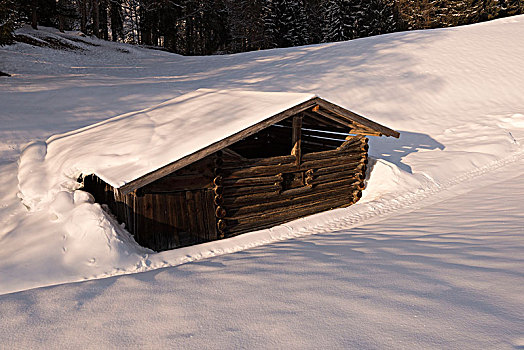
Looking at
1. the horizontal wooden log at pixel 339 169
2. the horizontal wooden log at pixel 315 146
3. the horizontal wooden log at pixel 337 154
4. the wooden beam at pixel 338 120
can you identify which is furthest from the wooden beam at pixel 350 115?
the horizontal wooden log at pixel 315 146

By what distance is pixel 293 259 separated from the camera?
4.82m

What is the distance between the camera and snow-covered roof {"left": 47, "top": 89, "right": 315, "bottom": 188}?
6305 mm

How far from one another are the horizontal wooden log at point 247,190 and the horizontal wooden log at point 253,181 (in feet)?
0.24

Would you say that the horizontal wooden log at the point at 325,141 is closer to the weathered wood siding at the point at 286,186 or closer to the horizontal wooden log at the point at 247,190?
the weathered wood siding at the point at 286,186

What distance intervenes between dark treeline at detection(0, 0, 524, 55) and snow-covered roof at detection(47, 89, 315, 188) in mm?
30239

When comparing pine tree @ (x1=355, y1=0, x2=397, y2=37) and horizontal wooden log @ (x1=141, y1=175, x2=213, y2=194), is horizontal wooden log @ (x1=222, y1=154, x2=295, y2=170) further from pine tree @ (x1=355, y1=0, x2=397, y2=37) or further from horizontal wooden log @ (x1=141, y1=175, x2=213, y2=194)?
pine tree @ (x1=355, y1=0, x2=397, y2=37)

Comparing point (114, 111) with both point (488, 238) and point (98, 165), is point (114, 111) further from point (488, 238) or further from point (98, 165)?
point (488, 238)

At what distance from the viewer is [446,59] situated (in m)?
23.1

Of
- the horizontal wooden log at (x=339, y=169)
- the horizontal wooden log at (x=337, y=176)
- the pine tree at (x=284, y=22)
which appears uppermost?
the pine tree at (x=284, y=22)

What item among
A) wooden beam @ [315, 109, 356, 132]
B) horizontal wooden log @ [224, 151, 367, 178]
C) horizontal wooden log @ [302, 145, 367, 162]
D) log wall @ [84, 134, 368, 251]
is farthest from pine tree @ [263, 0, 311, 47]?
wooden beam @ [315, 109, 356, 132]

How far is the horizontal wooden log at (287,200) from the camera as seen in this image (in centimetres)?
774

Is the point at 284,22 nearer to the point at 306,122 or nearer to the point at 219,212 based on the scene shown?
the point at 306,122

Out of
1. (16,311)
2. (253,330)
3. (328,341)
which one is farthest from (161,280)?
(328,341)

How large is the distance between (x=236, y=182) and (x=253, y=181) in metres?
0.44
